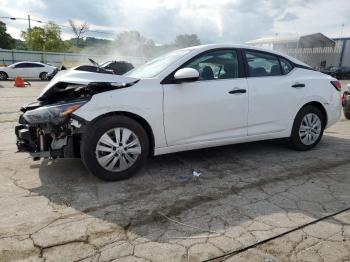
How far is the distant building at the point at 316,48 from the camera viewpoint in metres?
42.3

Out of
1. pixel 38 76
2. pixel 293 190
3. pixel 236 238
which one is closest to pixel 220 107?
pixel 293 190

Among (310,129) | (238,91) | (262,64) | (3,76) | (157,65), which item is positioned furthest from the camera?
(3,76)

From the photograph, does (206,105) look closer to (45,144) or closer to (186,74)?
(186,74)

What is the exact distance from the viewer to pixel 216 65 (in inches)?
184

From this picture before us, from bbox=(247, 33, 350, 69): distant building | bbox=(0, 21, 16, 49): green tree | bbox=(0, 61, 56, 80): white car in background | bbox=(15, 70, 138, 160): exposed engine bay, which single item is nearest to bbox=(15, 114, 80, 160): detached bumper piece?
bbox=(15, 70, 138, 160): exposed engine bay

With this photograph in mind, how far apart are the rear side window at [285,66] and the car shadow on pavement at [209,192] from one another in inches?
50.0

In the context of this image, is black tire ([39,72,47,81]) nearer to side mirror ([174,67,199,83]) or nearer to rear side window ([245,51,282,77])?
rear side window ([245,51,282,77])

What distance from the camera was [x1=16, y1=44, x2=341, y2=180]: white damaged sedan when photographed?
3.89 meters

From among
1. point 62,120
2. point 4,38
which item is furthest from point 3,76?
point 4,38

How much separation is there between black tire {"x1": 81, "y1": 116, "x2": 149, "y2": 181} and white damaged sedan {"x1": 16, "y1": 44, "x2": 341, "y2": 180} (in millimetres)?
11

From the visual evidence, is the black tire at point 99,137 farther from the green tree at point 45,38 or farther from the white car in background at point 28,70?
the green tree at point 45,38

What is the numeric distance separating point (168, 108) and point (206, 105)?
0.53 m

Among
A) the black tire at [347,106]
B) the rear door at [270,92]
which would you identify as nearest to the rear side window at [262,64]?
the rear door at [270,92]

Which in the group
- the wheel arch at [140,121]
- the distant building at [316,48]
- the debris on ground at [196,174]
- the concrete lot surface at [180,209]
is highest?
the distant building at [316,48]
